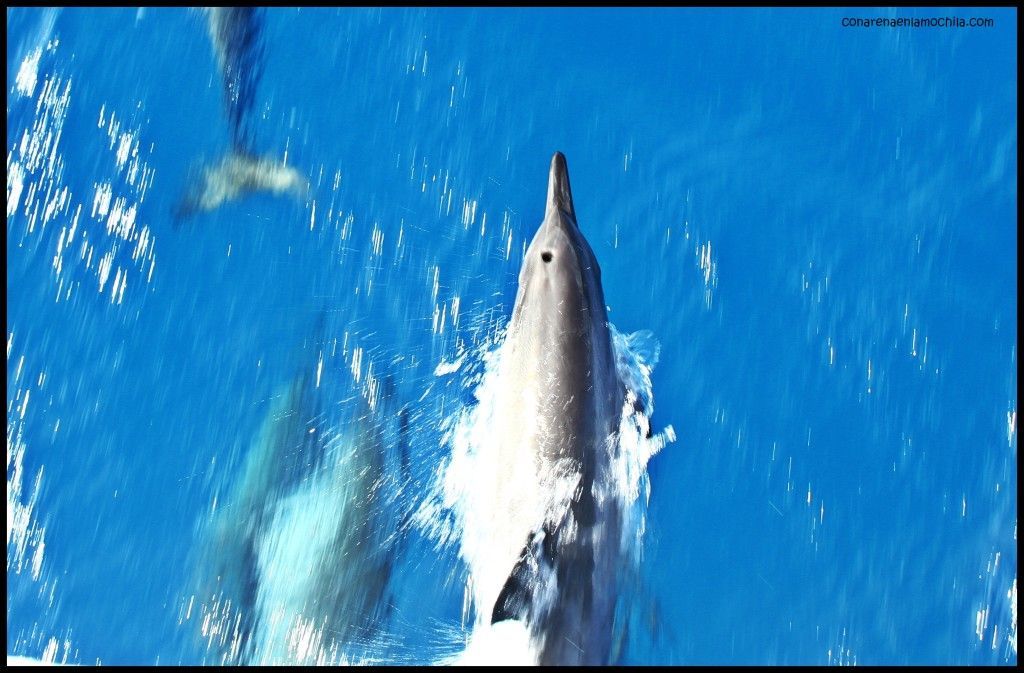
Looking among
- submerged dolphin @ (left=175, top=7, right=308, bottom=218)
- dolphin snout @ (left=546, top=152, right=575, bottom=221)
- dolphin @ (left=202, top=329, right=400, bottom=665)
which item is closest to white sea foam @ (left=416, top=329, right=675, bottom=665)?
dolphin @ (left=202, top=329, right=400, bottom=665)

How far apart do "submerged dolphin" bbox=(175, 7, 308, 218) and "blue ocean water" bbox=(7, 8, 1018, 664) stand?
12 centimetres

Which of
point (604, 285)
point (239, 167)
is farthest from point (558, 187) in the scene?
point (239, 167)

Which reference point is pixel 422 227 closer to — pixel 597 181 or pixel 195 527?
pixel 597 181

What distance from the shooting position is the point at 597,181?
8500 millimetres

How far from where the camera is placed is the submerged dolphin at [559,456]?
552 centimetres

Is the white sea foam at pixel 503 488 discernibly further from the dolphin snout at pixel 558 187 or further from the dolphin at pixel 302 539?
the dolphin snout at pixel 558 187

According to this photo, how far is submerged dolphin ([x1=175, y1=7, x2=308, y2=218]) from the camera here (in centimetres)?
848

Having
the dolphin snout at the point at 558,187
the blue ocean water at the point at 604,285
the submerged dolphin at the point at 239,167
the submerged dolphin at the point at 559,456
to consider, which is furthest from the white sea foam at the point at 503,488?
the submerged dolphin at the point at 239,167

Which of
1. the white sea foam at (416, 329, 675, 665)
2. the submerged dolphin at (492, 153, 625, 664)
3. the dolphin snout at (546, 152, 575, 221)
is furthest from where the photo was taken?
the dolphin snout at (546, 152, 575, 221)

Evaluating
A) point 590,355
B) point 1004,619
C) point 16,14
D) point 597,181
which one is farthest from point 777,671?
point 16,14

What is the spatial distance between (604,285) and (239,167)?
3572 millimetres

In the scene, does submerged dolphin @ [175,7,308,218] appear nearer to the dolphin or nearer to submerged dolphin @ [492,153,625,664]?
the dolphin

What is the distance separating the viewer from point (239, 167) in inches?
336

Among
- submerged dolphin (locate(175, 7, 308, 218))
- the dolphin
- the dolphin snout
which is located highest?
submerged dolphin (locate(175, 7, 308, 218))
